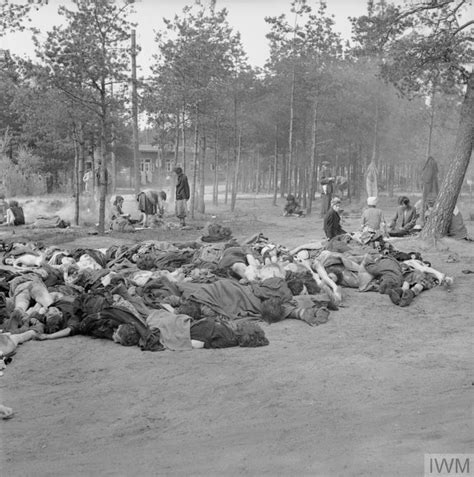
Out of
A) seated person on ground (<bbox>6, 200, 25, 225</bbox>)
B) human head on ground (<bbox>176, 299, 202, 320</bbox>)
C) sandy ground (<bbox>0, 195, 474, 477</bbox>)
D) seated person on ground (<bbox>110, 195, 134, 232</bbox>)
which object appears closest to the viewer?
sandy ground (<bbox>0, 195, 474, 477</bbox>)

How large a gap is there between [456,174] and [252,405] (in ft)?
32.7

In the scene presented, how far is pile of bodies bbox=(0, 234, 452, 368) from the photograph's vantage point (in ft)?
22.4

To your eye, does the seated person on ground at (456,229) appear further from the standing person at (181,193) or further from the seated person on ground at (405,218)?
the standing person at (181,193)

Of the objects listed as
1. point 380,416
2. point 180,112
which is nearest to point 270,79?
point 180,112

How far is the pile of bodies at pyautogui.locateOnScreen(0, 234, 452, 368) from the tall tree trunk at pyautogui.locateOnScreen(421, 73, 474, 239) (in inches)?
84.9

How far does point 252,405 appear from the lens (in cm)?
493

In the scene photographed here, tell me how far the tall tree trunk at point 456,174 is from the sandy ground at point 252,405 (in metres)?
6.02

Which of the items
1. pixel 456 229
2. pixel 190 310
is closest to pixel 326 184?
pixel 456 229

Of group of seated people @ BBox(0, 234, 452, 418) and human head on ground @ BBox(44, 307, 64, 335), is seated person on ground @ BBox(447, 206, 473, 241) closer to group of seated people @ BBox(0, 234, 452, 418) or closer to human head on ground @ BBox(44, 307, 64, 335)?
group of seated people @ BBox(0, 234, 452, 418)

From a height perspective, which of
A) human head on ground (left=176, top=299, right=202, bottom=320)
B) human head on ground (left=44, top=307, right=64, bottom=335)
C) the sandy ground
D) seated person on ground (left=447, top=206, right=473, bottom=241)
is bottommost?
the sandy ground

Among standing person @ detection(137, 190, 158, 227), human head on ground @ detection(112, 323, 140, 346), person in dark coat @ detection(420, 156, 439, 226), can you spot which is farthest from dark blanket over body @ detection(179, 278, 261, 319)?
person in dark coat @ detection(420, 156, 439, 226)

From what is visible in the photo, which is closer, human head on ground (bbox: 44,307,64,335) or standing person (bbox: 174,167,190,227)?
human head on ground (bbox: 44,307,64,335)

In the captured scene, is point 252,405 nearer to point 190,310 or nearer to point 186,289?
point 190,310

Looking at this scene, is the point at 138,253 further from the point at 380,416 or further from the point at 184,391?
the point at 380,416
